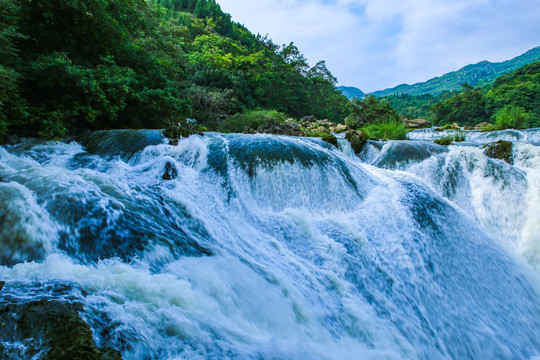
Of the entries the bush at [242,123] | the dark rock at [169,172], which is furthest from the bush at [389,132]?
the dark rock at [169,172]

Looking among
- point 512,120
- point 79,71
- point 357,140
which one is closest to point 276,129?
point 357,140

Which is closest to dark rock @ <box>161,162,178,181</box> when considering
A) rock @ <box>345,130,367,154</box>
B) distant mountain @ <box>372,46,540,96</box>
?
rock @ <box>345,130,367,154</box>

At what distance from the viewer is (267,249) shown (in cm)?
361

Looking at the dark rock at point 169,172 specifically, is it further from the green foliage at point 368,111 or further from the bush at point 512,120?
the green foliage at point 368,111

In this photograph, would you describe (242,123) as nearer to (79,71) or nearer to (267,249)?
(79,71)

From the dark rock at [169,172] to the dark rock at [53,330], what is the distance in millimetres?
3356

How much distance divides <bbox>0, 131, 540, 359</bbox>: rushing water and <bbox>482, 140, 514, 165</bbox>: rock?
0.25 m

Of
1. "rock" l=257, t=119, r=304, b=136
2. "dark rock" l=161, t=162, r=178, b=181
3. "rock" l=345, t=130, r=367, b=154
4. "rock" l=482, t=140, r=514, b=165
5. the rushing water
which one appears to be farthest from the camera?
"rock" l=257, t=119, r=304, b=136

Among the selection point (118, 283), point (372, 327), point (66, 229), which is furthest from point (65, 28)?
point (372, 327)

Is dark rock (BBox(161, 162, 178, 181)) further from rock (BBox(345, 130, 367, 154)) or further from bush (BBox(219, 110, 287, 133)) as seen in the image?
bush (BBox(219, 110, 287, 133))

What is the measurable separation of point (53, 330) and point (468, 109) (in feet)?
119

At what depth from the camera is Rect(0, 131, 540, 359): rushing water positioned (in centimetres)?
189

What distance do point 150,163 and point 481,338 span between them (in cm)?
561

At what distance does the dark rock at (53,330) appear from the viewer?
121cm
